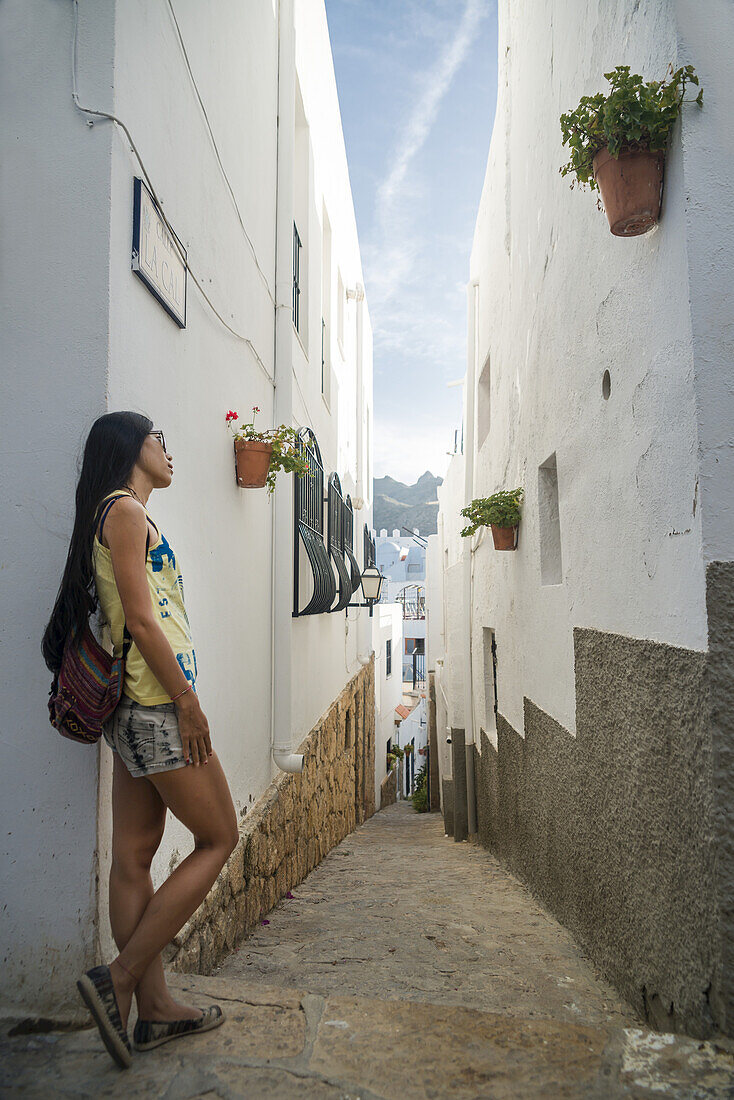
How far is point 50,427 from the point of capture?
2129 millimetres

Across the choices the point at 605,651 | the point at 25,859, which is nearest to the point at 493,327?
the point at 605,651

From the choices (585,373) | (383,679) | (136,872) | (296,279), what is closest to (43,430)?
(136,872)

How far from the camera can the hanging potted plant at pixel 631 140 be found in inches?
84.0

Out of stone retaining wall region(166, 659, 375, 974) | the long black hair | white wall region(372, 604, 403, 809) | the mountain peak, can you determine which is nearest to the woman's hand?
the long black hair

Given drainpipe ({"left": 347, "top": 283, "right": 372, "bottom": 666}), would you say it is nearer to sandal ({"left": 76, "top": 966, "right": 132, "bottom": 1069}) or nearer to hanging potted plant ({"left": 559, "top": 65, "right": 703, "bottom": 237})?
hanging potted plant ({"left": 559, "top": 65, "right": 703, "bottom": 237})

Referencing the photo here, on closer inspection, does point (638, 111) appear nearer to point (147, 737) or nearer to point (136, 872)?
point (147, 737)

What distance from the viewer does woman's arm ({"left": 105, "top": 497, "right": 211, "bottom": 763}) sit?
1768 millimetres

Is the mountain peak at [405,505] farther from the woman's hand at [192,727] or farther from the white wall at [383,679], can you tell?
the woman's hand at [192,727]

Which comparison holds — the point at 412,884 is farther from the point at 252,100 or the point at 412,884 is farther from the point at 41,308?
the point at 252,100

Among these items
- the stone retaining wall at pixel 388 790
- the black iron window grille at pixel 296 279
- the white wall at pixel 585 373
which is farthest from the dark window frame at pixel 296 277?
the stone retaining wall at pixel 388 790

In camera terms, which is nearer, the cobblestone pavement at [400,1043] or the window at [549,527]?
the cobblestone pavement at [400,1043]

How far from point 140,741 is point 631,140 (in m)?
2.22

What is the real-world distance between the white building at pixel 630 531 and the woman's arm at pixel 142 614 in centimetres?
136

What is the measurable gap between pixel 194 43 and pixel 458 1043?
3786 millimetres
